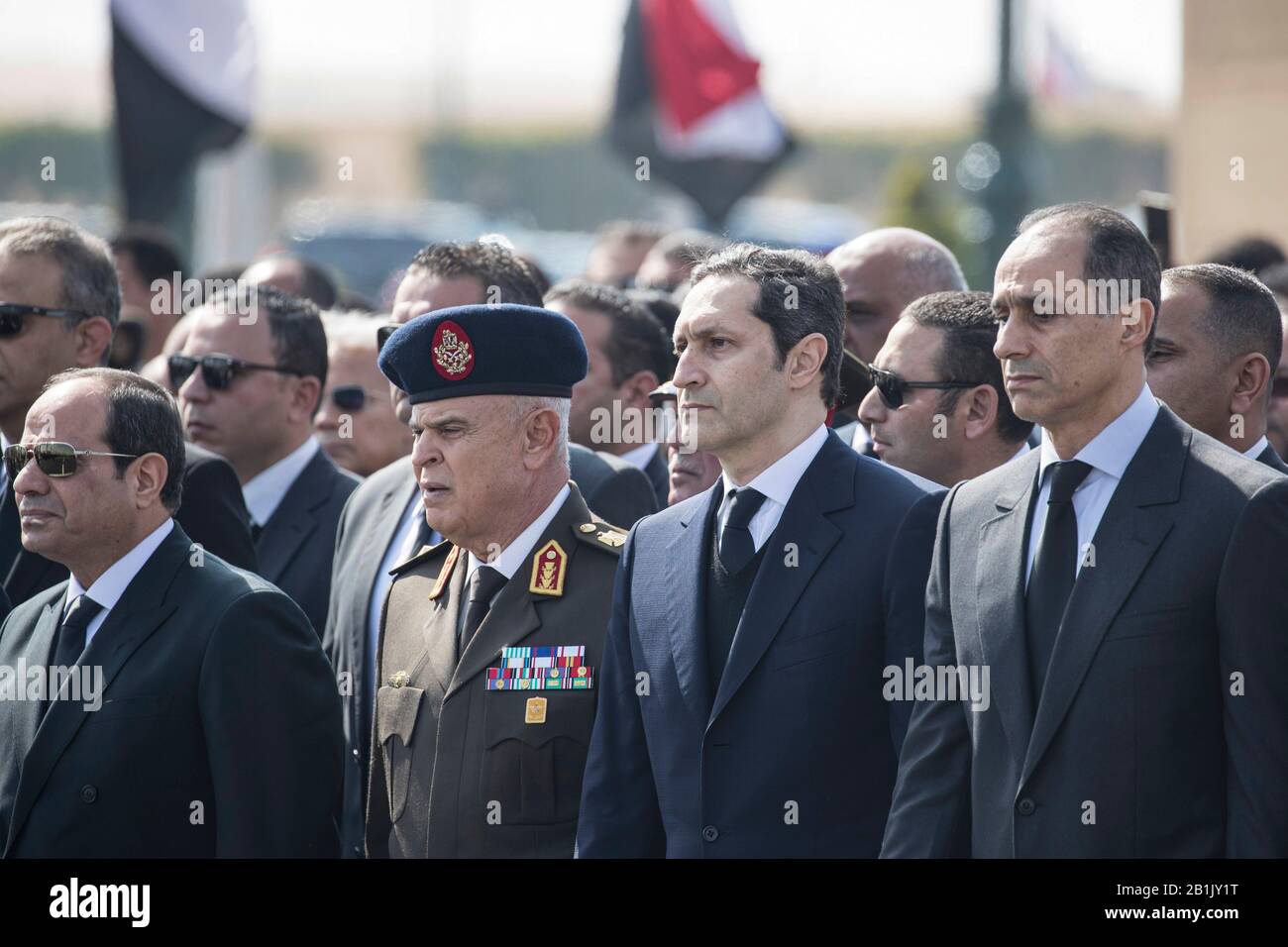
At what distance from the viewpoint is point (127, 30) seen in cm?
949

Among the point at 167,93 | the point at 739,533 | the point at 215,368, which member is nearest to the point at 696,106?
the point at 167,93

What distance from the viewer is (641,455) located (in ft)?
21.2

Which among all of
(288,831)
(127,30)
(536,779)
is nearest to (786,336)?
(536,779)

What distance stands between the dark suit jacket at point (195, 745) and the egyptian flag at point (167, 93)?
18.2 ft

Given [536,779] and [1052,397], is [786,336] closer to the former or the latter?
[1052,397]

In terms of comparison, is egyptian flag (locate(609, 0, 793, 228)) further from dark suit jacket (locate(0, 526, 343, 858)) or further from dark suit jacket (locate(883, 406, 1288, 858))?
dark suit jacket (locate(883, 406, 1288, 858))

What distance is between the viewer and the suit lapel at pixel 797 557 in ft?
13.4

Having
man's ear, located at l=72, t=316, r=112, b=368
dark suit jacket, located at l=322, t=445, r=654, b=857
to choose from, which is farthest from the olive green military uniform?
man's ear, located at l=72, t=316, r=112, b=368

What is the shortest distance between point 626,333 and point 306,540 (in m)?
1.25

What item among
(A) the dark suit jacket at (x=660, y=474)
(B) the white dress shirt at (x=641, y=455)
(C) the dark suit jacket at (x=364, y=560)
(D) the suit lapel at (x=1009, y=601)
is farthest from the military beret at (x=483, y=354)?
(B) the white dress shirt at (x=641, y=455)

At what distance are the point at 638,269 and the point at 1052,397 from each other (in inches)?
267

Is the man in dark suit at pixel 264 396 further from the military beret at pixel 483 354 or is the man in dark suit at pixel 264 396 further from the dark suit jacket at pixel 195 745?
the dark suit jacket at pixel 195 745

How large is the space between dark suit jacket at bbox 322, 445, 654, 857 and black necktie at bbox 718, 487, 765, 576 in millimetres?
1025

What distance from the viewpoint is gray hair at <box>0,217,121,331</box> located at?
6051mm
